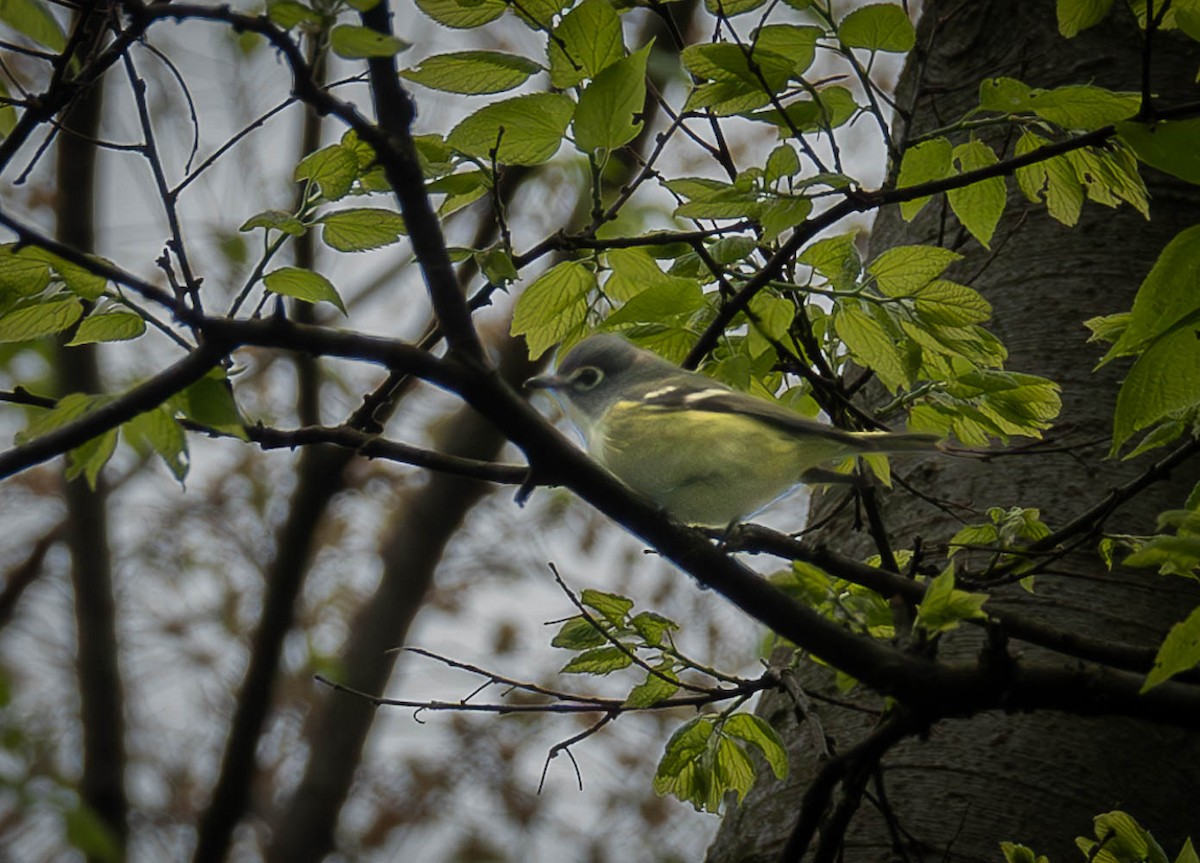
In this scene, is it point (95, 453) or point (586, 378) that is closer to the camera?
point (95, 453)

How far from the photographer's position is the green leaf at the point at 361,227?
6.04 ft

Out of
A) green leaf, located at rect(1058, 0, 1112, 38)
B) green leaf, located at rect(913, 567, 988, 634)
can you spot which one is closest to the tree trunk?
green leaf, located at rect(1058, 0, 1112, 38)

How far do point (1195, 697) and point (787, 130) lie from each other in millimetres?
1128

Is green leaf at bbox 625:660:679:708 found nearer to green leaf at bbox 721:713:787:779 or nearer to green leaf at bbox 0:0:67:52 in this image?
green leaf at bbox 721:713:787:779

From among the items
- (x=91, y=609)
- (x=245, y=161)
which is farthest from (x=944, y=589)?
(x=245, y=161)

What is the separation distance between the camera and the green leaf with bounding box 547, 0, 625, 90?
66.6 inches

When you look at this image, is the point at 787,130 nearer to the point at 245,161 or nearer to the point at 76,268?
the point at 76,268

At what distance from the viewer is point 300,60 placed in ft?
4.00

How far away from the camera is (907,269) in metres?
1.90

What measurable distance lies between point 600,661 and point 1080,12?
1.42m

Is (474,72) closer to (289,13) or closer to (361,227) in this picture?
(361,227)

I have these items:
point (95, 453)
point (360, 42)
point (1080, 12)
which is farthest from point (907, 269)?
point (95, 453)

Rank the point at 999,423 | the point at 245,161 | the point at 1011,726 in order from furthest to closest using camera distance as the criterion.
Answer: the point at 245,161 < the point at 1011,726 < the point at 999,423

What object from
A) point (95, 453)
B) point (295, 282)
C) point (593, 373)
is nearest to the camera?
point (95, 453)
